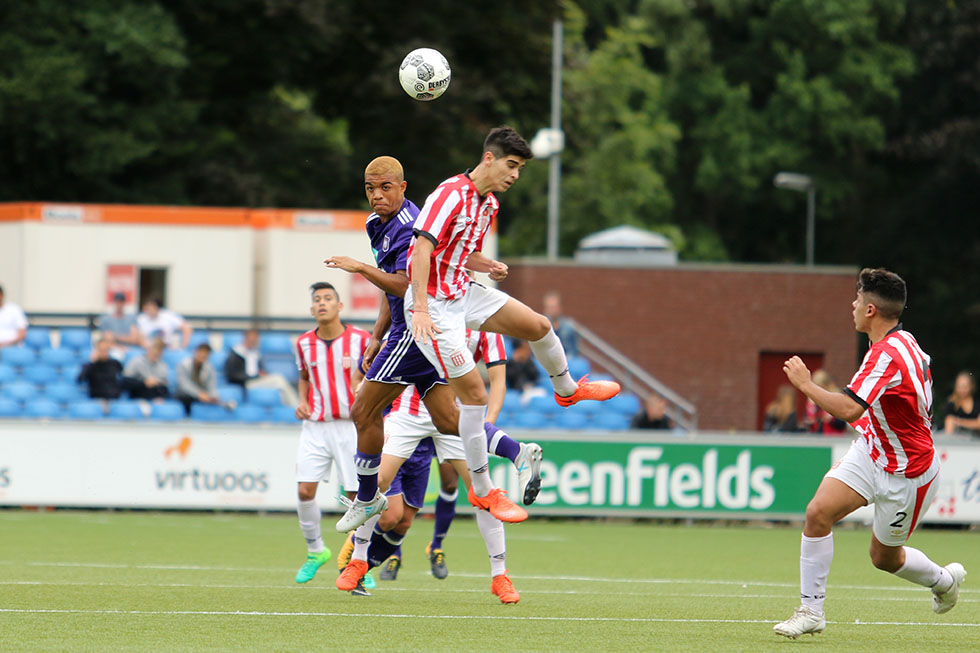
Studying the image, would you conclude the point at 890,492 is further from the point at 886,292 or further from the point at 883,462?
the point at 886,292

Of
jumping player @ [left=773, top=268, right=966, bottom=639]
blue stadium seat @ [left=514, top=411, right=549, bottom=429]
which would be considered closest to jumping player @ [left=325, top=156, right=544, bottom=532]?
jumping player @ [left=773, top=268, right=966, bottom=639]

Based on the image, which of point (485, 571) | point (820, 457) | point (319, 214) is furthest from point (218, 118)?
point (485, 571)

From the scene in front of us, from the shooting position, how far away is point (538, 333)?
9.03 m

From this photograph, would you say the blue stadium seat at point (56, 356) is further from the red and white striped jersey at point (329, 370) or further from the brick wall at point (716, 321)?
the red and white striped jersey at point (329, 370)

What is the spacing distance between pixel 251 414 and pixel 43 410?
272cm

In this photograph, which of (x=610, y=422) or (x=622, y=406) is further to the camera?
(x=622, y=406)

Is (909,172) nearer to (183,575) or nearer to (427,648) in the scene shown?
(183,575)

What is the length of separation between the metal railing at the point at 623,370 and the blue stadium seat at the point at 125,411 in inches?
309

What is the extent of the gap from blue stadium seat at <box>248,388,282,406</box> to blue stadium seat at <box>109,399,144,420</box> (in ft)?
5.32

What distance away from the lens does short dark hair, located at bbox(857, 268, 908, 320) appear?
7938 mm

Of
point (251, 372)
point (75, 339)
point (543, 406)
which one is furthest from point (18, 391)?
point (543, 406)

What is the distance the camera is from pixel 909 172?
45719mm

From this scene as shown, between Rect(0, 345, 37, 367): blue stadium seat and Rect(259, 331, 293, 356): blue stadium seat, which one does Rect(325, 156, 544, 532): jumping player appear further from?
Rect(259, 331, 293, 356): blue stadium seat

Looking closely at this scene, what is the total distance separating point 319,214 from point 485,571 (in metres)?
13.1
